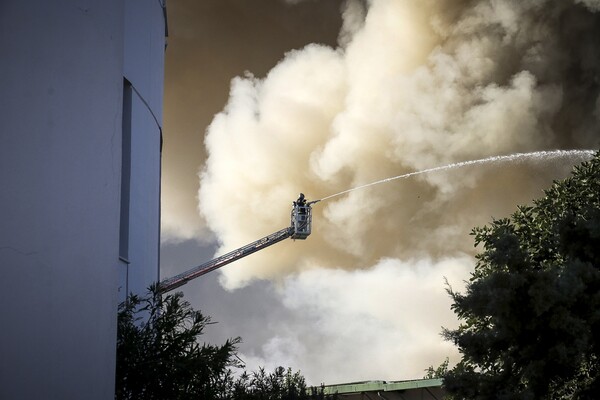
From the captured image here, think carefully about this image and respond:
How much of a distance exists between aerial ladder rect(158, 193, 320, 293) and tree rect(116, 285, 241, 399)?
1967 cm

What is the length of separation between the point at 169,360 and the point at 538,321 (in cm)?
743

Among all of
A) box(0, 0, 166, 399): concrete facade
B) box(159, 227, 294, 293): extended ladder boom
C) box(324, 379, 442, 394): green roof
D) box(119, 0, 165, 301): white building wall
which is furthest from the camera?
box(159, 227, 294, 293): extended ladder boom

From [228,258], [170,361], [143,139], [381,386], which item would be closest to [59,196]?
[170,361]

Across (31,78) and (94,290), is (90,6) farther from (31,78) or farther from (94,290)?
(94,290)

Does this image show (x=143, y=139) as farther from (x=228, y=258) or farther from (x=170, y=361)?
(x=228, y=258)

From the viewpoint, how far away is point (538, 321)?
595 inches

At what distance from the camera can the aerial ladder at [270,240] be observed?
37.5m

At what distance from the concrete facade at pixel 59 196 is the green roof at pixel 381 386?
1993cm

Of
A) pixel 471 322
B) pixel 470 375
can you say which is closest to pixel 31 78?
pixel 470 375

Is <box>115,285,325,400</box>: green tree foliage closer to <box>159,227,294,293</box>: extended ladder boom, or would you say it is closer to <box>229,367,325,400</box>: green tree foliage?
<box>229,367,325,400</box>: green tree foliage

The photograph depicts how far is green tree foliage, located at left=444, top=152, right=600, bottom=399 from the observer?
14.8 m

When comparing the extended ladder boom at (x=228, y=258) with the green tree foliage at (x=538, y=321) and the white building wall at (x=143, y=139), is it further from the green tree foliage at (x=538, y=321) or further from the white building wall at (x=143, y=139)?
the green tree foliage at (x=538, y=321)

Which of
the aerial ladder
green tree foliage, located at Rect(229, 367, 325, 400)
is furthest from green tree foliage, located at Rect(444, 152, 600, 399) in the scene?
the aerial ladder

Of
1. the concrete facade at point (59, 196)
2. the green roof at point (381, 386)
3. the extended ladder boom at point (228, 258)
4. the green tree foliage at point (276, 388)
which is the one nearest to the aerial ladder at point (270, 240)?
the extended ladder boom at point (228, 258)
